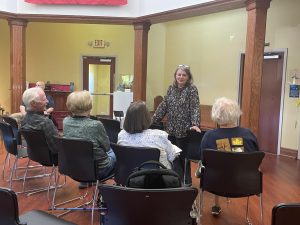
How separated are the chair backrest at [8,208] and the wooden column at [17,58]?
532 cm

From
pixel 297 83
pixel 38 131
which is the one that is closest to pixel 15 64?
pixel 38 131

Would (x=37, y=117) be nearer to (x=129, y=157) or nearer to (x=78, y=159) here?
(x=78, y=159)

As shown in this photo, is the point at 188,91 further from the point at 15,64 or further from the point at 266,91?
the point at 15,64

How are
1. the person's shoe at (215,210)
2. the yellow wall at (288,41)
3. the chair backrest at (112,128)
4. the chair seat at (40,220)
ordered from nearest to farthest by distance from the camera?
the chair seat at (40,220) < the person's shoe at (215,210) < the chair backrest at (112,128) < the yellow wall at (288,41)

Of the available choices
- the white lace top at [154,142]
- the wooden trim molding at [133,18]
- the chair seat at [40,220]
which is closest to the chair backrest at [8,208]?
the chair seat at [40,220]

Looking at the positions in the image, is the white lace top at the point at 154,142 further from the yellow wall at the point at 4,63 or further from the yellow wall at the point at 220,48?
the yellow wall at the point at 4,63

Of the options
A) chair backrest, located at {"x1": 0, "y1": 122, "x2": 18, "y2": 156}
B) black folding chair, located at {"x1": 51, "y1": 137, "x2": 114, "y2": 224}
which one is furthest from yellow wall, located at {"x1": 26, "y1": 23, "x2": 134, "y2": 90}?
black folding chair, located at {"x1": 51, "y1": 137, "x2": 114, "y2": 224}

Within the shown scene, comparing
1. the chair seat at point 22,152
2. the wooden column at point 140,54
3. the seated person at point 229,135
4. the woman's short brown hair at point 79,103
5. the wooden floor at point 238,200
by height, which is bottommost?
the wooden floor at point 238,200

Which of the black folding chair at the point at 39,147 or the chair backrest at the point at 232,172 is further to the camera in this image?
the black folding chair at the point at 39,147

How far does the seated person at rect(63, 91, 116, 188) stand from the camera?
109 inches

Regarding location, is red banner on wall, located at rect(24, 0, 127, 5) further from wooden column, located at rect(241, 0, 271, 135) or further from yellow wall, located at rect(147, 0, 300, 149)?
wooden column, located at rect(241, 0, 271, 135)

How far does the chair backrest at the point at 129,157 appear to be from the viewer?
2.33 meters

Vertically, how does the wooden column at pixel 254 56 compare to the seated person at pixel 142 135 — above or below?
above

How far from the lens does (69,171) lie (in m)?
2.77
